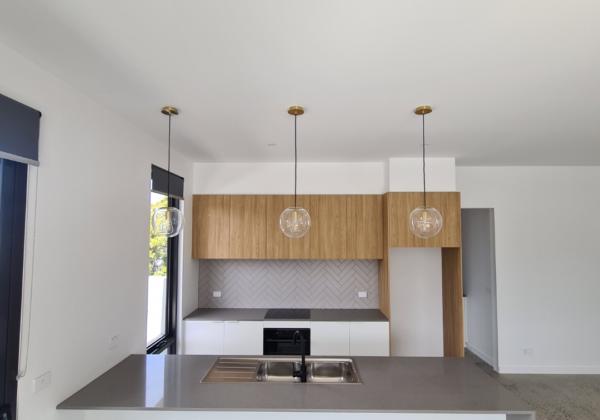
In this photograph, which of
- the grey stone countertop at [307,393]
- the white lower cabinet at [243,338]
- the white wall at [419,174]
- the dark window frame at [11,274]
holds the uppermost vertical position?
the white wall at [419,174]

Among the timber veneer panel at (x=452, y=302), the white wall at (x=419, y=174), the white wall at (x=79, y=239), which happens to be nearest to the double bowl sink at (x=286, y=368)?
the white wall at (x=79, y=239)

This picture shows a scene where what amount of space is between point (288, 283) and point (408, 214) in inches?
68.0

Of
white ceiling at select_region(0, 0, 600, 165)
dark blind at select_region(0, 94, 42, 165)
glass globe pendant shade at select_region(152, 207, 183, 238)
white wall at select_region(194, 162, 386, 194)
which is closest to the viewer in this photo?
white ceiling at select_region(0, 0, 600, 165)

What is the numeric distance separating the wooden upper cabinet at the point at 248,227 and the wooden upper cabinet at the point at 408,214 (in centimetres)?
149

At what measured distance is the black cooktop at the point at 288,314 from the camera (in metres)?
3.88

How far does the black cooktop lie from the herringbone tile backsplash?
105mm

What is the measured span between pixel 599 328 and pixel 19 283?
5.99 m

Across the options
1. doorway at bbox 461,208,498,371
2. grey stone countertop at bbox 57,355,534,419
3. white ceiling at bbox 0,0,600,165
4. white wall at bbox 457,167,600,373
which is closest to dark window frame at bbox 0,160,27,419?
grey stone countertop at bbox 57,355,534,419

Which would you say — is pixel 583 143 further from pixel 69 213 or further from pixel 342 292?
pixel 69 213

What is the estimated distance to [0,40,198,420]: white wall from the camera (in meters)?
1.77

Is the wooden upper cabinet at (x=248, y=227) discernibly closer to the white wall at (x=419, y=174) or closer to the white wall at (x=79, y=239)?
the white wall at (x=79, y=239)

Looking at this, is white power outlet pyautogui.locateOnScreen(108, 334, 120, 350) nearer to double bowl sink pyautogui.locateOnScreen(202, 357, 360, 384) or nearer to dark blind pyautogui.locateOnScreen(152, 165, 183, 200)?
double bowl sink pyautogui.locateOnScreen(202, 357, 360, 384)

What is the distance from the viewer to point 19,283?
5.47ft

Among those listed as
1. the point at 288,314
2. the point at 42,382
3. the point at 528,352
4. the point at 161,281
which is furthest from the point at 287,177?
the point at 528,352
